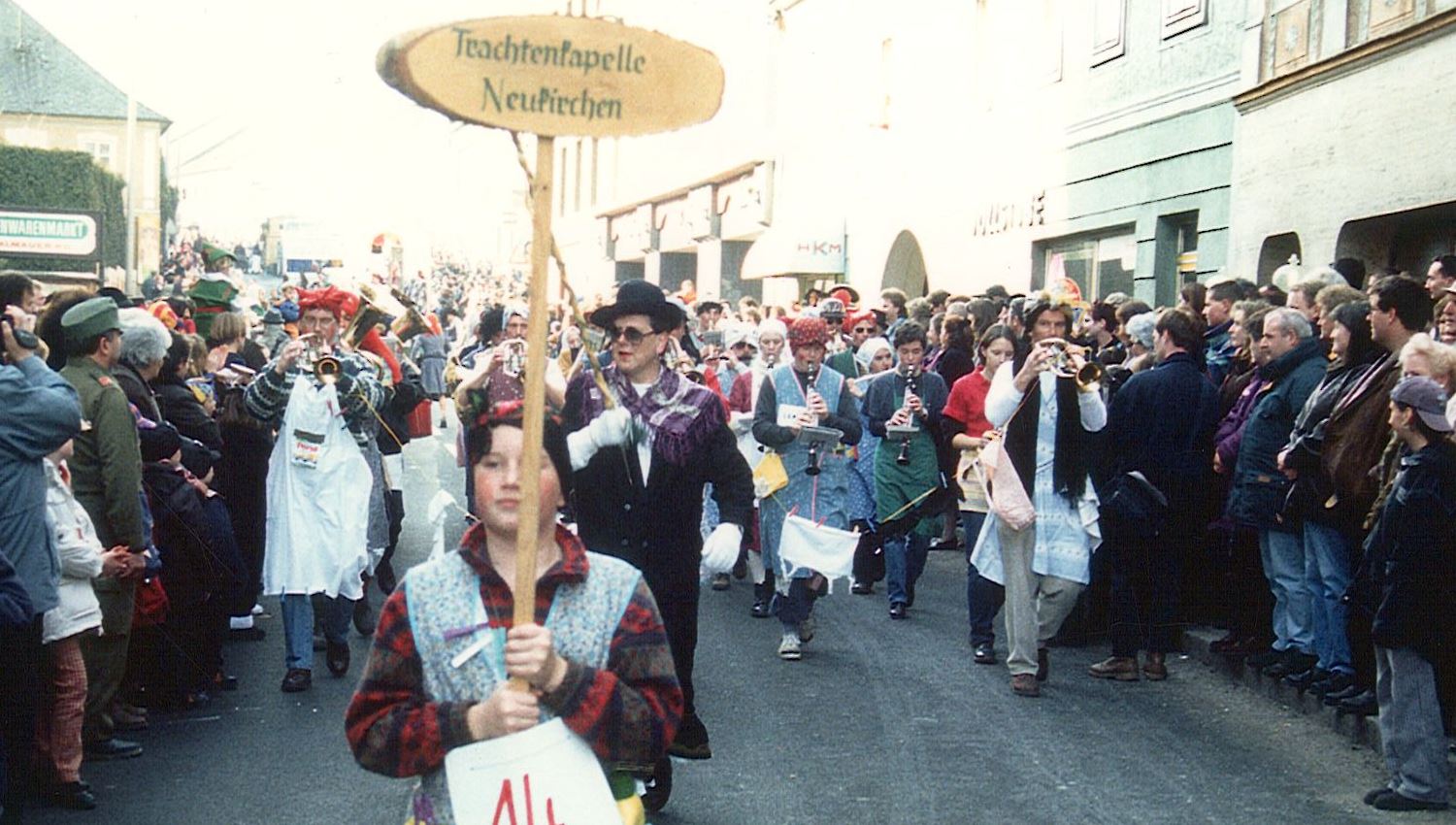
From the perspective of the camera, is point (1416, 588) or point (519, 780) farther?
point (1416, 588)

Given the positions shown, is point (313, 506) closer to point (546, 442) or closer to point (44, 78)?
point (546, 442)

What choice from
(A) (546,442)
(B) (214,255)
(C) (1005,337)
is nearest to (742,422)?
(C) (1005,337)

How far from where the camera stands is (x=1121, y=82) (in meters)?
19.7

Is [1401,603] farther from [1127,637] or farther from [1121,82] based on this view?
[1121,82]

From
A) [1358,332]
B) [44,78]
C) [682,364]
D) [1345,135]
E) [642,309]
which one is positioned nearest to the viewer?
[642,309]

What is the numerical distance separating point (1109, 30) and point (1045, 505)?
12.3m

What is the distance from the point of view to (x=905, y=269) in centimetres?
2958

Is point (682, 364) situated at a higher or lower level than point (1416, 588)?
higher

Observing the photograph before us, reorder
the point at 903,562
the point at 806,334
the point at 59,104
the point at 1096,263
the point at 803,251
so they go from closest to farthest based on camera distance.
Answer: the point at 806,334 → the point at 903,562 → the point at 1096,263 → the point at 803,251 → the point at 59,104

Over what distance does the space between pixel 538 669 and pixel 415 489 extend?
15011mm

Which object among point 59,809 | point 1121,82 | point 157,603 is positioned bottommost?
point 59,809

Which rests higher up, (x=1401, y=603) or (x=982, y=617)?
(x=1401, y=603)

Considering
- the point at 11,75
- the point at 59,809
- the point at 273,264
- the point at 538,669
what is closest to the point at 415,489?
the point at 59,809

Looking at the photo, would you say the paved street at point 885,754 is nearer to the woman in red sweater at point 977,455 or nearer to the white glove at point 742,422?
the woman in red sweater at point 977,455
